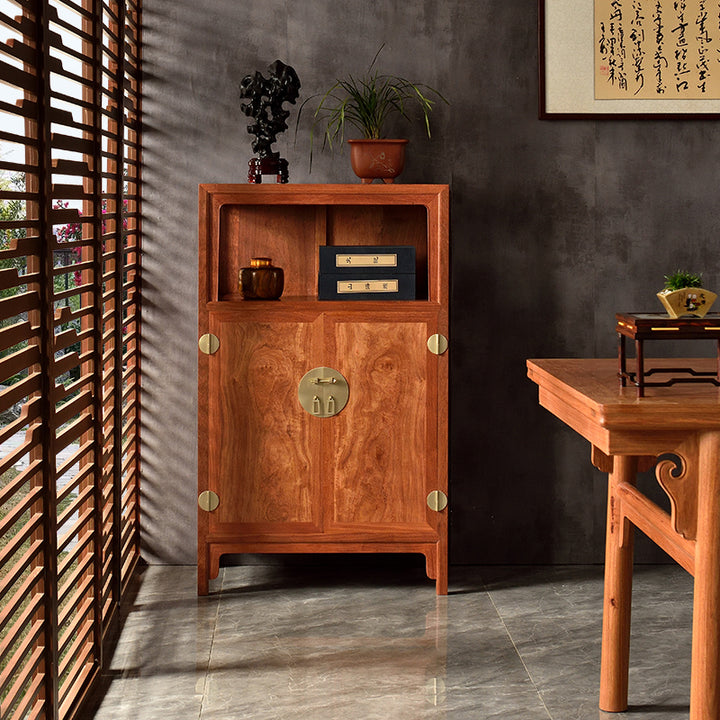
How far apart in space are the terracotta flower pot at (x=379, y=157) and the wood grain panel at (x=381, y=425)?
53 cm

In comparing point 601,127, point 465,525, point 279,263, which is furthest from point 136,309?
point 601,127

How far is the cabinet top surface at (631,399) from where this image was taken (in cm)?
183

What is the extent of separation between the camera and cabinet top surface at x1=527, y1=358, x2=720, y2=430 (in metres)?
1.83

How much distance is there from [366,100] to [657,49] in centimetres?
110

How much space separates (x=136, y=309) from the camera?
352 centimetres

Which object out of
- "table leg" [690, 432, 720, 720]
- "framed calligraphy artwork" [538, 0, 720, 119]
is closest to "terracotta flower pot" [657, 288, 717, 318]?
"table leg" [690, 432, 720, 720]

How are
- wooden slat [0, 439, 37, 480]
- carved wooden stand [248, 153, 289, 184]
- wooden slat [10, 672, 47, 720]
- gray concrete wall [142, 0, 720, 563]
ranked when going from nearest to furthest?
wooden slat [0, 439, 37, 480], wooden slat [10, 672, 47, 720], carved wooden stand [248, 153, 289, 184], gray concrete wall [142, 0, 720, 563]

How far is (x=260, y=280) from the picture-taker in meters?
3.24

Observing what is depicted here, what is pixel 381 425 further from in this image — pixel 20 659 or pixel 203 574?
pixel 20 659

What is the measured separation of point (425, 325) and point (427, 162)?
0.70m

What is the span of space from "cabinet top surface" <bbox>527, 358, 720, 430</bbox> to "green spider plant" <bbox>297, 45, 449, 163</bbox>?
1.56 m

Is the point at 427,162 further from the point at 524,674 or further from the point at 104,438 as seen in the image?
the point at 524,674

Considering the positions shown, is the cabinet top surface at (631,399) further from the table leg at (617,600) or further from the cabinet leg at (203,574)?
the cabinet leg at (203,574)

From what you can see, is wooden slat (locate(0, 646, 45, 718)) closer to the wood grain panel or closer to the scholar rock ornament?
the wood grain panel
